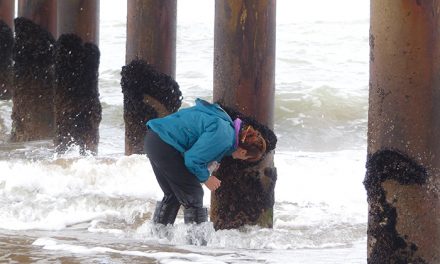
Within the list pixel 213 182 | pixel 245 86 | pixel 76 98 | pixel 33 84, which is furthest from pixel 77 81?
pixel 213 182

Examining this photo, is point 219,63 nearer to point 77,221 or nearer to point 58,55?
point 77,221

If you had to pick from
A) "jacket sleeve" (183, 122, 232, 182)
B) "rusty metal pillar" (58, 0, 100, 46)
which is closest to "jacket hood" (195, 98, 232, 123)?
"jacket sleeve" (183, 122, 232, 182)

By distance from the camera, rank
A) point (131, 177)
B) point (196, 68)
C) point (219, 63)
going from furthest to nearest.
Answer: point (196, 68)
point (131, 177)
point (219, 63)

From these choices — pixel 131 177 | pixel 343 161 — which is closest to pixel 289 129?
pixel 343 161

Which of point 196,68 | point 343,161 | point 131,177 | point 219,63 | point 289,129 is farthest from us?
point 196,68

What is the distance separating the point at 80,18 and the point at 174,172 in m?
3.63

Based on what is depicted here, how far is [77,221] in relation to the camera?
247 inches

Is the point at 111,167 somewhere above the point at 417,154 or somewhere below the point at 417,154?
below

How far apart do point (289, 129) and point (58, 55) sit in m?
5.58

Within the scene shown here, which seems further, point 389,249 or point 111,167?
point 111,167

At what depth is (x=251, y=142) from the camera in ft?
17.2

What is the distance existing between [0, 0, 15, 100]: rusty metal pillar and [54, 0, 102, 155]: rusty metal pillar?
9.39 feet

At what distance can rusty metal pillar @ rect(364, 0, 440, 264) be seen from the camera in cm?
412

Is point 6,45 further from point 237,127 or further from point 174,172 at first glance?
point 237,127
